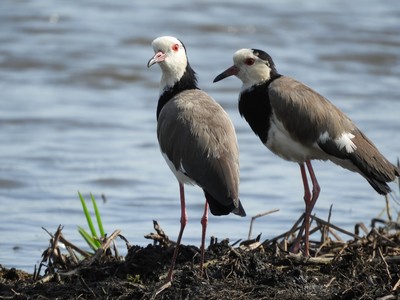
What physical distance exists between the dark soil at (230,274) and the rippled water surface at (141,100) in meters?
1.35

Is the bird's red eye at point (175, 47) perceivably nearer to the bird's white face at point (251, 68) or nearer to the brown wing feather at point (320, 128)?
the bird's white face at point (251, 68)

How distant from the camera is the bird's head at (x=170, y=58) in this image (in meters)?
7.38

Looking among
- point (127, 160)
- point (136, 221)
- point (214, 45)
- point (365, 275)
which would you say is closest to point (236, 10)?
point (214, 45)

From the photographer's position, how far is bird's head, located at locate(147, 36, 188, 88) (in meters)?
7.38

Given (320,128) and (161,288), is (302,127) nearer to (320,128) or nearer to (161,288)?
(320,128)

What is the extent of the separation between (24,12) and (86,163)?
23.4 feet

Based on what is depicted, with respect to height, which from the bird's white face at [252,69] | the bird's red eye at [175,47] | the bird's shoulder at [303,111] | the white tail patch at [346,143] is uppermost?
the bird's red eye at [175,47]

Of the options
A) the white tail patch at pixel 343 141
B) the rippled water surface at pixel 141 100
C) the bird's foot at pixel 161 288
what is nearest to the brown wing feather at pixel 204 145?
the bird's foot at pixel 161 288

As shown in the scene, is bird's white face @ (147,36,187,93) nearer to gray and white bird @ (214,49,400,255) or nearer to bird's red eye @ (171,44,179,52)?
bird's red eye @ (171,44,179,52)

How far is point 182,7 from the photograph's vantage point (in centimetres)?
1827

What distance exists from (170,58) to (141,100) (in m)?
6.07

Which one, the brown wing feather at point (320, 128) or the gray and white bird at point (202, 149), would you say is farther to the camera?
the brown wing feather at point (320, 128)

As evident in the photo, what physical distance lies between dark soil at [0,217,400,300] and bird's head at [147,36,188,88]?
1.22 m

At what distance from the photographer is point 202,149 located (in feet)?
21.5
